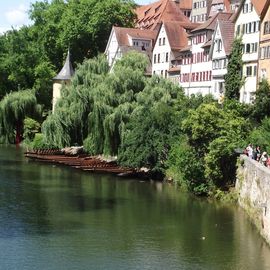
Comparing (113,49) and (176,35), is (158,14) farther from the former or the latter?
(176,35)

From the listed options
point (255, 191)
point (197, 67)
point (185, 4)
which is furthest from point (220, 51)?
point (185, 4)

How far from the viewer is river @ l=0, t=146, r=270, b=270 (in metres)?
24.6

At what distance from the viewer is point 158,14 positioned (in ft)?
321

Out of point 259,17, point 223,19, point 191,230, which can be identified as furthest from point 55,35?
point 191,230

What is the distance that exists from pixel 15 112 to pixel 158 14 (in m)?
36.3

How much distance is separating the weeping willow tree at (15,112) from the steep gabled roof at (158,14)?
27.3m

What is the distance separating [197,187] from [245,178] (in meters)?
5.33

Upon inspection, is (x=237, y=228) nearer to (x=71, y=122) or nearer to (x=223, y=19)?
(x=71, y=122)

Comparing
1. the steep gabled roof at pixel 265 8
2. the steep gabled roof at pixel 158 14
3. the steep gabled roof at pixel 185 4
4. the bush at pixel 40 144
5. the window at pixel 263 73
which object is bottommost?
the bush at pixel 40 144

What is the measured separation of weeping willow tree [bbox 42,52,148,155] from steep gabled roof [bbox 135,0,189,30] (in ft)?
124

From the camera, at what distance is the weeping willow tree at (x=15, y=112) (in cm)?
6975

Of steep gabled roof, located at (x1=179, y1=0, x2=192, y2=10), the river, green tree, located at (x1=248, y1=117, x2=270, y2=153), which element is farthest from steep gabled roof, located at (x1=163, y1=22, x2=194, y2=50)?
steep gabled roof, located at (x1=179, y1=0, x2=192, y2=10)

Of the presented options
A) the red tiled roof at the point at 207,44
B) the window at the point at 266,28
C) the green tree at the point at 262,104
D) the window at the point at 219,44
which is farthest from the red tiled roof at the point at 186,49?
the green tree at the point at 262,104

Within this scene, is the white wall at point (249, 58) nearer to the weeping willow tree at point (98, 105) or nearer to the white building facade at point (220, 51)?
the white building facade at point (220, 51)
